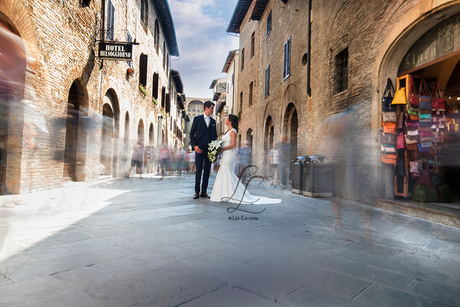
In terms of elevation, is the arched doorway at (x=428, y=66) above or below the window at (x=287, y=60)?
below

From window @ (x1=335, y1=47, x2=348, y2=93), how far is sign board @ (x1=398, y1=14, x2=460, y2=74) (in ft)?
6.10

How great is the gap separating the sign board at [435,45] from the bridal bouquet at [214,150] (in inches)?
158

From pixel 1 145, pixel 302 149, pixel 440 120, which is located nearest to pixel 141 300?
pixel 1 145

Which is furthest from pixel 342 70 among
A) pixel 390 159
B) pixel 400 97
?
pixel 390 159

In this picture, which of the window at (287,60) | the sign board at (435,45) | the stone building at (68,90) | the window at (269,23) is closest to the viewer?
the stone building at (68,90)

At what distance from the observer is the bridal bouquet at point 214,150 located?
603cm

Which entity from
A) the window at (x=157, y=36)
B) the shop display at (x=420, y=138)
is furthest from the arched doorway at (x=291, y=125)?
the window at (x=157, y=36)

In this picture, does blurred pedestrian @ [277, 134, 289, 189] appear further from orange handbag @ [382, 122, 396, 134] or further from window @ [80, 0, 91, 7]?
window @ [80, 0, 91, 7]

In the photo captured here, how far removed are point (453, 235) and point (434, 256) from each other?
1312mm

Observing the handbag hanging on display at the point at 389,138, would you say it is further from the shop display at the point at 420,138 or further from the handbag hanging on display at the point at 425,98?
the handbag hanging on display at the point at 425,98

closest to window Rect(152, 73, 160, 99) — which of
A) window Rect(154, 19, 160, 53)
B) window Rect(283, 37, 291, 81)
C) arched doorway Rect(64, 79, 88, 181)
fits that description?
window Rect(154, 19, 160, 53)

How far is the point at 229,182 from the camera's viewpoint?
19.7 feet

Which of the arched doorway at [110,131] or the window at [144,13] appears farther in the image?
the window at [144,13]

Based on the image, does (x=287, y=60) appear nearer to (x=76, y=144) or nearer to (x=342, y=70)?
(x=342, y=70)
